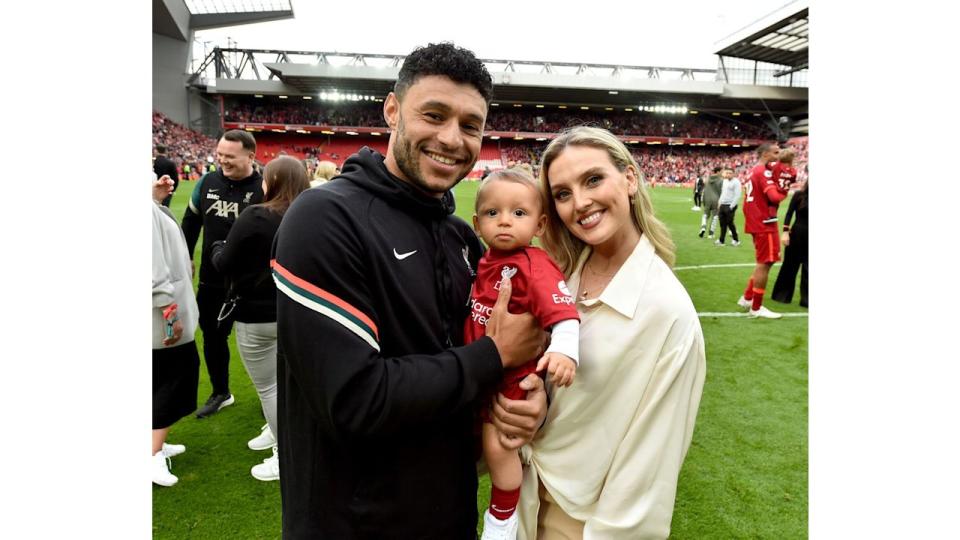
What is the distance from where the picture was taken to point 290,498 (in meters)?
1.63

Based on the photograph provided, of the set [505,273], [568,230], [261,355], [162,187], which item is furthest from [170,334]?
[568,230]

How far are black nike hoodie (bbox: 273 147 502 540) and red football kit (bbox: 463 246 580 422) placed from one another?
2.6 inches

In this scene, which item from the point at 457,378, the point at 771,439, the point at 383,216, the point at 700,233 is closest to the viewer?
the point at 457,378

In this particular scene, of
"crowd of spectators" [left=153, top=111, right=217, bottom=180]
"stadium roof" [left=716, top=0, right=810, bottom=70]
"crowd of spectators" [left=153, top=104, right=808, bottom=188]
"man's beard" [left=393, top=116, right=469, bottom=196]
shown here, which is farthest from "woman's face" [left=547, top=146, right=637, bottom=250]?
"crowd of spectators" [left=153, top=104, right=808, bottom=188]

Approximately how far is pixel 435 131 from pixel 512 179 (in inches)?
19.9

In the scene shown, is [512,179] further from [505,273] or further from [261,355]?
[261,355]

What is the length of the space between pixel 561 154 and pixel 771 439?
3.71 m

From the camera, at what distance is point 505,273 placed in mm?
1858

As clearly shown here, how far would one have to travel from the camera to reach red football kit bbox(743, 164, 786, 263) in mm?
7516

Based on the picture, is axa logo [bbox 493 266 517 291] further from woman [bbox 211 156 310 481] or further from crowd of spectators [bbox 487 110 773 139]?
crowd of spectators [bbox 487 110 773 139]

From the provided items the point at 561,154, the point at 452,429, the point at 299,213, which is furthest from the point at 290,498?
the point at 561,154

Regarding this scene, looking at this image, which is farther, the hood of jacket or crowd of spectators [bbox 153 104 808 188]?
crowd of spectators [bbox 153 104 808 188]

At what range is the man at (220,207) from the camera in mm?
4410

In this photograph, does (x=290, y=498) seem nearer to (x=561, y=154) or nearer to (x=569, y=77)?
(x=561, y=154)
